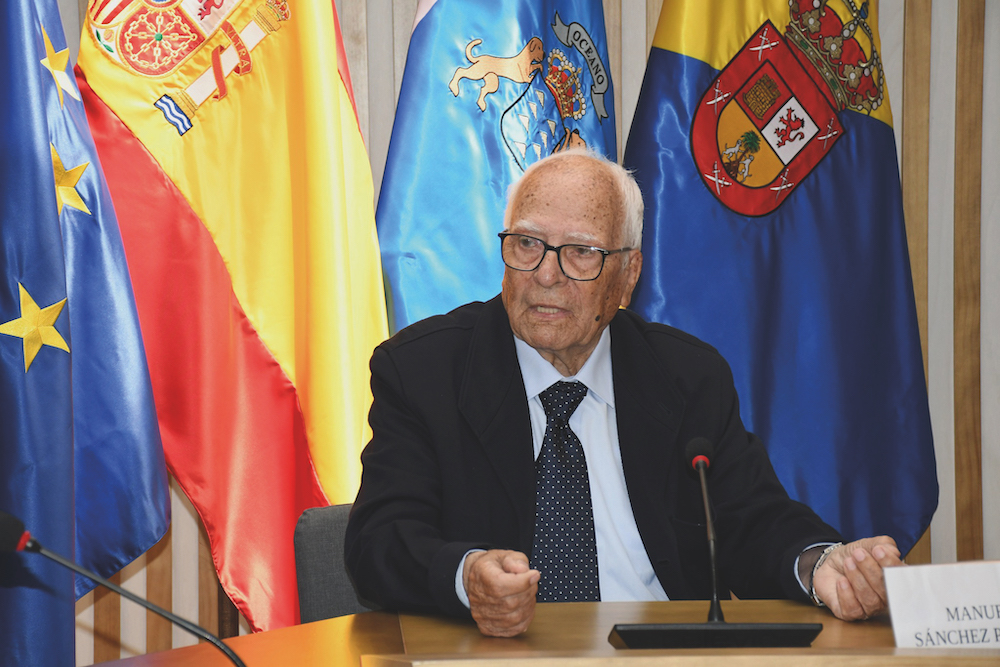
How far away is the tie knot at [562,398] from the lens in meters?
1.80

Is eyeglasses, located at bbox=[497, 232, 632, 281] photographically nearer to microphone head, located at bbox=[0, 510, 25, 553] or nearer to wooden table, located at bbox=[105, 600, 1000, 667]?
wooden table, located at bbox=[105, 600, 1000, 667]

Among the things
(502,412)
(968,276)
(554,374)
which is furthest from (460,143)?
(968,276)

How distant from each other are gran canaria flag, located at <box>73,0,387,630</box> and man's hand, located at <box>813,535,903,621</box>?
4.65ft

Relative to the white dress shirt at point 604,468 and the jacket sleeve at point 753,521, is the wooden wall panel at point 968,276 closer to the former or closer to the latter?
the jacket sleeve at point 753,521

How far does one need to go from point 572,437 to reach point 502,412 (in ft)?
0.52

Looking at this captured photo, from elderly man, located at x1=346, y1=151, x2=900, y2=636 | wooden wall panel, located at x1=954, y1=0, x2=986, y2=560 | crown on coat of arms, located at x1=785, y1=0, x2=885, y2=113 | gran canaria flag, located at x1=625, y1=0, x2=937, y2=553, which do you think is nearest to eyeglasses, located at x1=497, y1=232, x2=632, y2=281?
elderly man, located at x1=346, y1=151, x2=900, y2=636

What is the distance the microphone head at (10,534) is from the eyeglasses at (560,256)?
1096 millimetres

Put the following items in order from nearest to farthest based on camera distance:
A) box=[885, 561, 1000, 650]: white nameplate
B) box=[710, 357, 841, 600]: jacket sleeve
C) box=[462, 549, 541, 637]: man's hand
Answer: box=[885, 561, 1000, 650]: white nameplate → box=[462, 549, 541, 637]: man's hand → box=[710, 357, 841, 600]: jacket sleeve

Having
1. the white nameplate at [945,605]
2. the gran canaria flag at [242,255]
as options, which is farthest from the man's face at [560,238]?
the white nameplate at [945,605]

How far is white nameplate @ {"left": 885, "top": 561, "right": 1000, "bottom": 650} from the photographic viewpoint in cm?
104

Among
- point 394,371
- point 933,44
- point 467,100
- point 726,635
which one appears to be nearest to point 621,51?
point 467,100

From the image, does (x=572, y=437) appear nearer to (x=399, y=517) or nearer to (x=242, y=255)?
(x=399, y=517)

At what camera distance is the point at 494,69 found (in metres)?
2.62

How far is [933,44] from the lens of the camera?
10.8 feet
